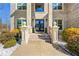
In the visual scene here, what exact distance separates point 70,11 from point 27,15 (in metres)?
2.35

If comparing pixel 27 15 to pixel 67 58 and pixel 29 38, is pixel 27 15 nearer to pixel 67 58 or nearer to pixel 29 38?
pixel 29 38

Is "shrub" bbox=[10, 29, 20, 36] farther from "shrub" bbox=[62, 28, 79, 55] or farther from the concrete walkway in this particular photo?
"shrub" bbox=[62, 28, 79, 55]

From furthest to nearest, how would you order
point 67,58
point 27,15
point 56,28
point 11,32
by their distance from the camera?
point 27,15, point 56,28, point 11,32, point 67,58

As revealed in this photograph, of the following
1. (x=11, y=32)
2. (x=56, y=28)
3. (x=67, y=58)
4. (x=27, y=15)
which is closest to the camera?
(x=67, y=58)

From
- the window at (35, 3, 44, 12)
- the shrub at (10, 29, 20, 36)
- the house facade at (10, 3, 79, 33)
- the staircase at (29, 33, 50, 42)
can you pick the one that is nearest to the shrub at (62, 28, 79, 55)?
the house facade at (10, 3, 79, 33)

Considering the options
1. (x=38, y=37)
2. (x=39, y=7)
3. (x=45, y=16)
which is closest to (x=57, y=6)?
(x=39, y=7)

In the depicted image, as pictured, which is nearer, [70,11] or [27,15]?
[70,11]

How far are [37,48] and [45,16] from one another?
8.44 ft

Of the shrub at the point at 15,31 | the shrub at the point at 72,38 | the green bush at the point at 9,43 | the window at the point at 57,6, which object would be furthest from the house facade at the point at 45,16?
the green bush at the point at 9,43

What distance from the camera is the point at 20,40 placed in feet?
23.0

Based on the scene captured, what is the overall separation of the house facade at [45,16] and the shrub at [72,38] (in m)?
0.29

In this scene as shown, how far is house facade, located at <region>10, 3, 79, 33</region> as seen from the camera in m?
6.98

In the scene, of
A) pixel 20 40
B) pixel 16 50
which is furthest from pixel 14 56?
pixel 20 40

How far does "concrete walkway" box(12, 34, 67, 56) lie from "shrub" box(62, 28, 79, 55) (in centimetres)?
38
